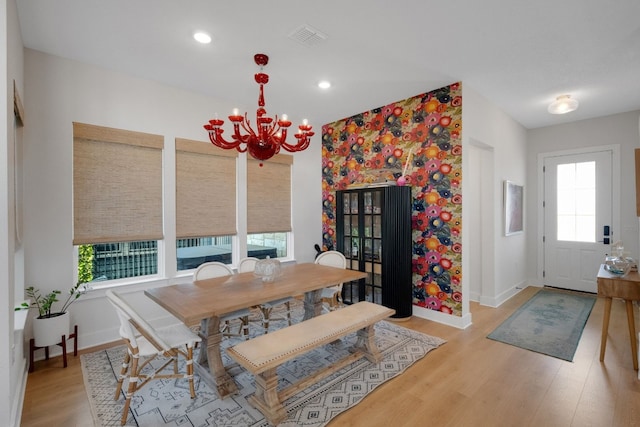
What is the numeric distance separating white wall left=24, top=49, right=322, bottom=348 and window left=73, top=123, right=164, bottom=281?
0.29 ft

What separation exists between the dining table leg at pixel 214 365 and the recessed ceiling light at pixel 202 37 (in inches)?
90.8

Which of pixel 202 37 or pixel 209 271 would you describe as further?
pixel 209 271

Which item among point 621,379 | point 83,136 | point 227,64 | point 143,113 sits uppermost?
point 227,64

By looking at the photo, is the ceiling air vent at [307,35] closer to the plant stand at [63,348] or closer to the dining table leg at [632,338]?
the plant stand at [63,348]

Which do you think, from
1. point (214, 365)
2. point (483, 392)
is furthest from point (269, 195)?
point (483, 392)

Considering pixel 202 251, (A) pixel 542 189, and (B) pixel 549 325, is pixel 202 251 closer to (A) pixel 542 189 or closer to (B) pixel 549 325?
(B) pixel 549 325

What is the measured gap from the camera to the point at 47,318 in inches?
102

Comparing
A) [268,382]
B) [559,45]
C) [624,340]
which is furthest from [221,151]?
[624,340]

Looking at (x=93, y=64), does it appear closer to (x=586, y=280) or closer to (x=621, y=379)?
(x=621, y=379)

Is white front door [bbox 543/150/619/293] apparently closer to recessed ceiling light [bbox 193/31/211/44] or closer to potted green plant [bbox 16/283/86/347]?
recessed ceiling light [bbox 193/31/211/44]

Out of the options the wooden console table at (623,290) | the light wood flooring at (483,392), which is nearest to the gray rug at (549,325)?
the light wood flooring at (483,392)

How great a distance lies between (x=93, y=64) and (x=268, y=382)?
341 cm

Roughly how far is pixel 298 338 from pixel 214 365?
2.32 feet

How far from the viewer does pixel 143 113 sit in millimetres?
3365
